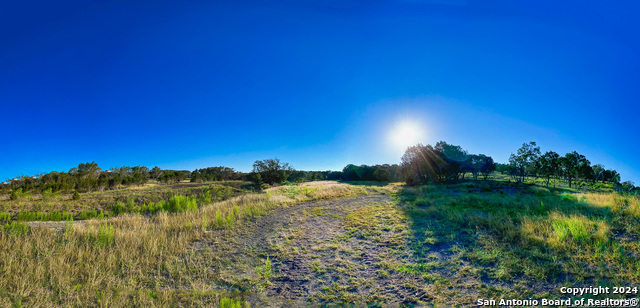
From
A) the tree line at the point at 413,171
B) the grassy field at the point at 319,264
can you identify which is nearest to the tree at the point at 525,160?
the tree line at the point at 413,171

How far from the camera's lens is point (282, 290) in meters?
4.77

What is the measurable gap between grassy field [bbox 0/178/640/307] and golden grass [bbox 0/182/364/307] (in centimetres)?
3

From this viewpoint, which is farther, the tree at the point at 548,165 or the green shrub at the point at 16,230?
the tree at the point at 548,165

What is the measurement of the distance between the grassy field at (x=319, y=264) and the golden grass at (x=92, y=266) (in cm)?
3

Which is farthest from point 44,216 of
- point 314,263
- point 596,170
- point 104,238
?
point 596,170

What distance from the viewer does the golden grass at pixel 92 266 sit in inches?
161

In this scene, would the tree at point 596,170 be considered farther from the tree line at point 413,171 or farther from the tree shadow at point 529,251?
the tree shadow at point 529,251

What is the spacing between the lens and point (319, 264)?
19.6ft

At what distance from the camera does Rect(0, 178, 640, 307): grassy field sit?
4219mm

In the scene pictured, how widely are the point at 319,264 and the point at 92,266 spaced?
5422 millimetres

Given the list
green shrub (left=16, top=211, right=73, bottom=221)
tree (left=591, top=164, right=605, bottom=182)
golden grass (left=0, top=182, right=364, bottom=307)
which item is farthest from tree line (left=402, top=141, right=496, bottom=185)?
green shrub (left=16, top=211, right=73, bottom=221)

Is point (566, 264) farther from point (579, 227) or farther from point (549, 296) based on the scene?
point (579, 227)

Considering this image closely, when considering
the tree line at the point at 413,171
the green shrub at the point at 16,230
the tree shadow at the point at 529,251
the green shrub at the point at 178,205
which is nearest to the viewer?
the tree shadow at the point at 529,251

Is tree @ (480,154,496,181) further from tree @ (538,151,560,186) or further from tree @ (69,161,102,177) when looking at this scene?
tree @ (69,161,102,177)
